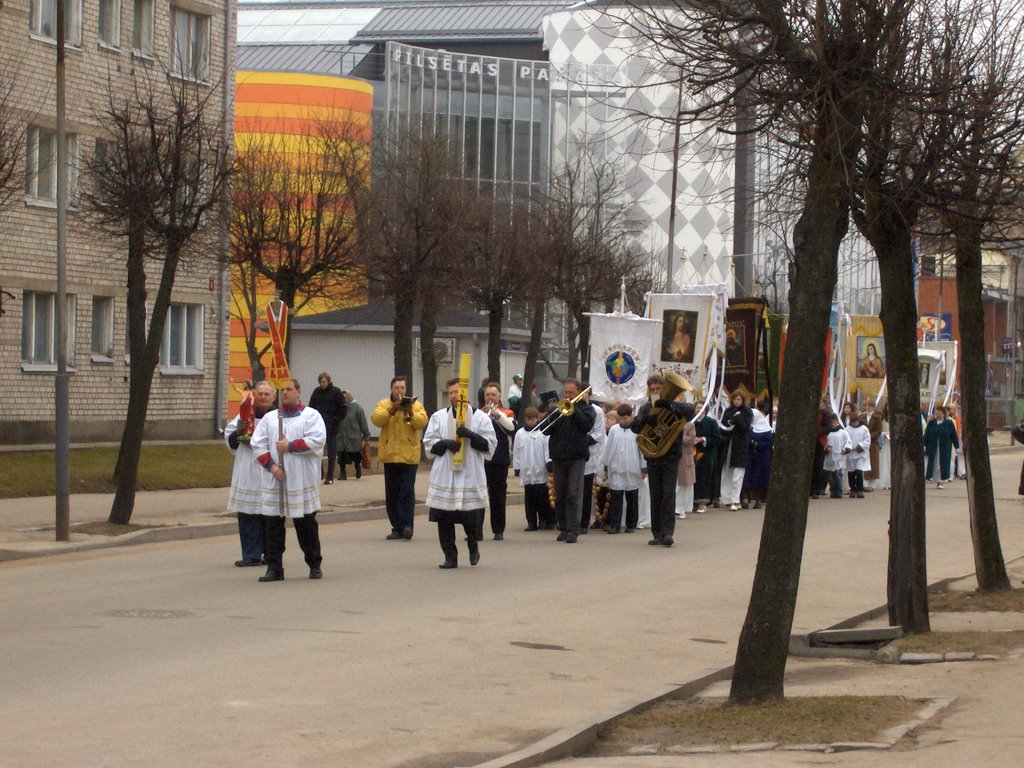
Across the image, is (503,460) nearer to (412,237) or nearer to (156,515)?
(156,515)

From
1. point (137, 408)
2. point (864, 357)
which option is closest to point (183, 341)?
point (864, 357)

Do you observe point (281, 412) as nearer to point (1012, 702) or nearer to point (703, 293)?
point (1012, 702)

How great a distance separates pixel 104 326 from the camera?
34938 mm

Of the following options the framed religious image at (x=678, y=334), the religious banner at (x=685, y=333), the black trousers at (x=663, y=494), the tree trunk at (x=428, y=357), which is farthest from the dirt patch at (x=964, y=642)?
the tree trunk at (x=428, y=357)

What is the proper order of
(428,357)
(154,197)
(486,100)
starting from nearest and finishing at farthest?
(154,197), (428,357), (486,100)

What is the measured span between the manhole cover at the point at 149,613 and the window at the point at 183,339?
977 inches

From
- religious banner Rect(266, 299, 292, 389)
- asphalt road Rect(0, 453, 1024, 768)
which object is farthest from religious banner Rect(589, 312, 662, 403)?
religious banner Rect(266, 299, 292, 389)

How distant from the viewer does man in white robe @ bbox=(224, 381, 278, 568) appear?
1484 centimetres

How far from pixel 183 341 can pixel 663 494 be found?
836 inches

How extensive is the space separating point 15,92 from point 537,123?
3965 cm

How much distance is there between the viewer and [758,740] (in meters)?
7.80

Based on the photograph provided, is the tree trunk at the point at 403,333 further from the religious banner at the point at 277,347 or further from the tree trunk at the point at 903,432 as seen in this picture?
the tree trunk at the point at 903,432

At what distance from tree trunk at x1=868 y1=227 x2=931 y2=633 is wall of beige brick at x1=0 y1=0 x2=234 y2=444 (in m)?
19.1

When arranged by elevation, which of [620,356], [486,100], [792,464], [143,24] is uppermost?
[486,100]
